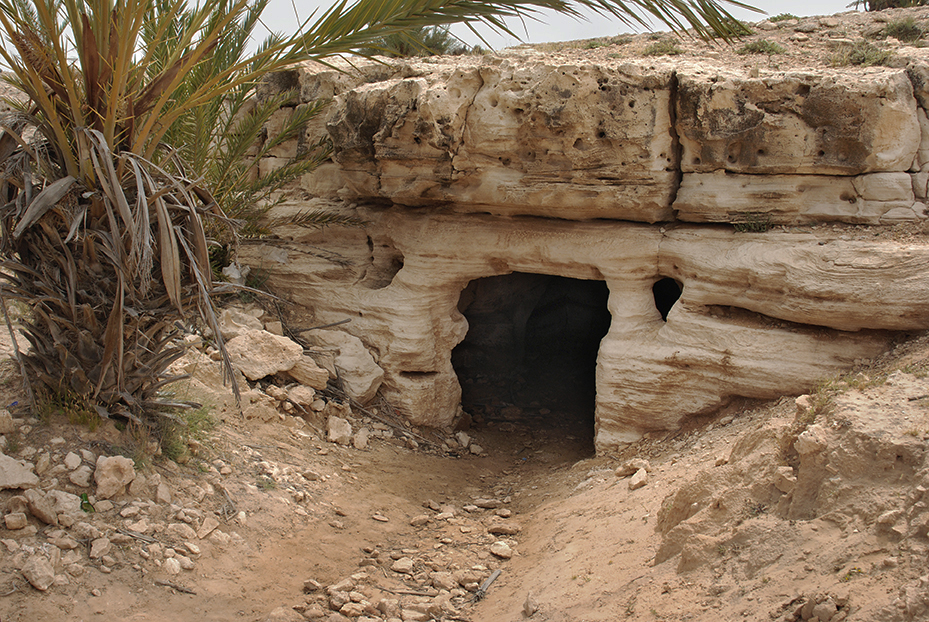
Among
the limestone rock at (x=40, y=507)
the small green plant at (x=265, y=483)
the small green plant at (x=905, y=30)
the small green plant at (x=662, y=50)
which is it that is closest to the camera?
the limestone rock at (x=40, y=507)

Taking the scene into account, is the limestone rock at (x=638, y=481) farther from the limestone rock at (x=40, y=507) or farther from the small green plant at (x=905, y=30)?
the small green plant at (x=905, y=30)

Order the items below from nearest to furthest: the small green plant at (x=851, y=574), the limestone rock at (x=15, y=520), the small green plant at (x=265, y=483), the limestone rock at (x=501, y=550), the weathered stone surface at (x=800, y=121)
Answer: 1. the small green plant at (x=851, y=574)
2. the limestone rock at (x=15, y=520)
3. the limestone rock at (x=501, y=550)
4. the small green plant at (x=265, y=483)
5. the weathered stone surface at (x=800, y=121)

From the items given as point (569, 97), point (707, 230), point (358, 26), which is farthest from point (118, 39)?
point (707, 230)

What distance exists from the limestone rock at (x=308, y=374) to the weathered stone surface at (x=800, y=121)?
156 inches

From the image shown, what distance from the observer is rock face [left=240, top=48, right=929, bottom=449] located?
208 inches

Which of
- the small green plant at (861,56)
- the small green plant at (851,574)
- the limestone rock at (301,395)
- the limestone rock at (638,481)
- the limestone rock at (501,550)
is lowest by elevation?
the limestone rock at (501,550)

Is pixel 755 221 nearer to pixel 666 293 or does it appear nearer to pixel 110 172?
pixel 666 293

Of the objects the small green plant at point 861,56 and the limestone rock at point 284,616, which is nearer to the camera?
the limestone rock at point 284,616

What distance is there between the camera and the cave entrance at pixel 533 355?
8476mm

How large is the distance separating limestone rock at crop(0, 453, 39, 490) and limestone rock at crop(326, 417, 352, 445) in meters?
2.68

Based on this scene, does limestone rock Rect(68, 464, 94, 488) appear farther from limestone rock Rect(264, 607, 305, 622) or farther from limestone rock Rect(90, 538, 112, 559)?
limestone rock Rect(264, 607, 305, 622)

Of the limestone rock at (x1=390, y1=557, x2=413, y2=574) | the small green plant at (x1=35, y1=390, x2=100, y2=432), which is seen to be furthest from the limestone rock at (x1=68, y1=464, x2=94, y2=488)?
the limestone rock at (x1=390, y1=557, x2=413, y2=574)

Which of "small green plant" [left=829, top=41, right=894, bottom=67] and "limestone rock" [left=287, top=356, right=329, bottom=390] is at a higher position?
"small green plant" [left=829, top=41, right=894, bottom=67]

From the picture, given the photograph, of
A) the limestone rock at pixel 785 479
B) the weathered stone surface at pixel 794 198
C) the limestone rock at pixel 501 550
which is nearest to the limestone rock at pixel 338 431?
the limestone rock at pixel 501 550
